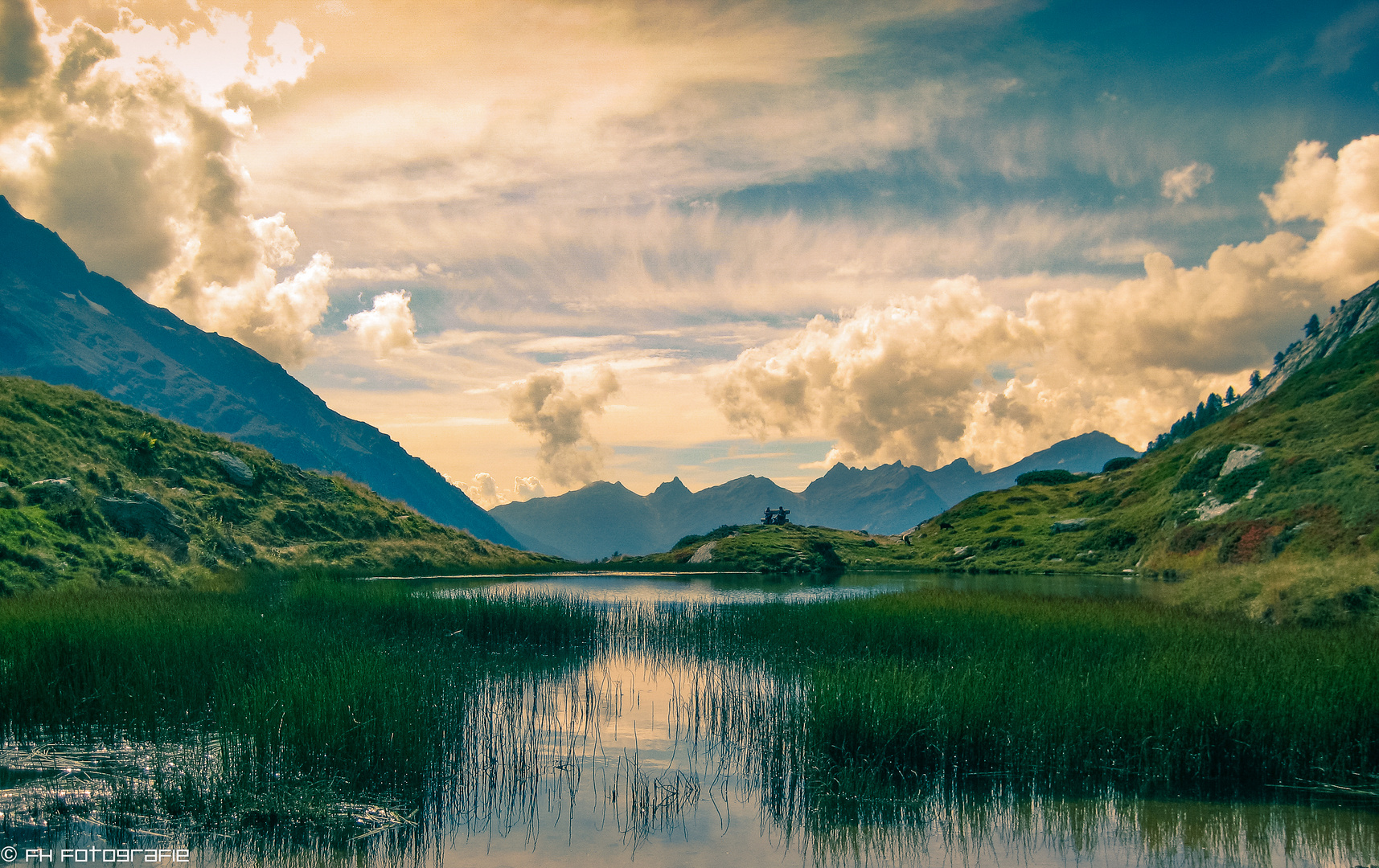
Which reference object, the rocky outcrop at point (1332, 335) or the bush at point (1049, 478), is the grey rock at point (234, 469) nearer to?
the rocky outcrop at point (1332, 335)

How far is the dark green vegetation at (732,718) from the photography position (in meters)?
12.0

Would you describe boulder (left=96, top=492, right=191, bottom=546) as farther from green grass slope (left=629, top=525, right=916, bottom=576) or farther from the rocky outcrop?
the rocky outcrop

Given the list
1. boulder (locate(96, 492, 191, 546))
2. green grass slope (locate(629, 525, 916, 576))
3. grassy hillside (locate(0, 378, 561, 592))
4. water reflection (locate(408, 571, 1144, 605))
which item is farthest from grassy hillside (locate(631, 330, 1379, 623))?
boulder (locate(96, 492, 191, 546))

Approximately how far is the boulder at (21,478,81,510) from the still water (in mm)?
29060

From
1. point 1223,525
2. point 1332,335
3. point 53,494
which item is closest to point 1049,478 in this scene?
point 1332,335

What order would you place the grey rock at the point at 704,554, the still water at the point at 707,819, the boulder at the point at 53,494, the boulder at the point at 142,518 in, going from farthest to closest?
the grey rock at the point at 704,554 < the boulder at the point at 142,518 < the boulder at the point at 53,494 < the still water at the point at 707,819

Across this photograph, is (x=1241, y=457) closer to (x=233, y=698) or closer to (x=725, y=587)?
(x=725, y=587)

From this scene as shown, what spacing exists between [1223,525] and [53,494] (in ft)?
259

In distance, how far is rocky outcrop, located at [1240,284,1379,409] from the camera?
102188mm

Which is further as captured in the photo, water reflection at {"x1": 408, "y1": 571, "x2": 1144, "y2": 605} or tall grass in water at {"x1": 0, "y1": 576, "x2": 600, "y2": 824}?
water reflection at {"x1": 408, "y1": 571, "x2": 1144, "y2": 605}

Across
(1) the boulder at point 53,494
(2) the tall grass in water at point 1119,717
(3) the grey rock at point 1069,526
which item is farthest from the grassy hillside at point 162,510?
(3) the grey rock at point 1069,526

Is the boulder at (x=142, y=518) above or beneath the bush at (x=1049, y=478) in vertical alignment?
beneath

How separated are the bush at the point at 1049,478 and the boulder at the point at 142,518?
130002 millimetres

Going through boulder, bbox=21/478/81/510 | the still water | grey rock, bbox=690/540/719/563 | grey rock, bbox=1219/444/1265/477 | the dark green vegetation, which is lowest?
grey rock, bbox=690/540/719/563
